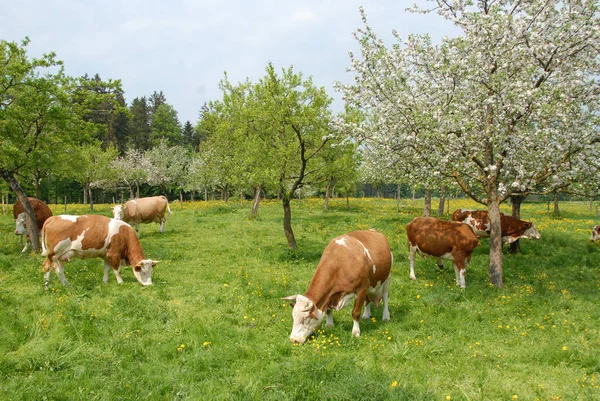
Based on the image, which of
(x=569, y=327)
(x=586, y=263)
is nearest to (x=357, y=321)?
(x=569, y=327)

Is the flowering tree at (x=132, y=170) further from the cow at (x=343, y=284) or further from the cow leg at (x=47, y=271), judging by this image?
the cow at (x=343, y=284)

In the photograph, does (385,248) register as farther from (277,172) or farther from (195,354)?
(277,172)

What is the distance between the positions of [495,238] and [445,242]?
5.13 ft

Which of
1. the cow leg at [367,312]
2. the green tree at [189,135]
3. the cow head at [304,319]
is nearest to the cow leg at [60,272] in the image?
the cow head at [304,319]

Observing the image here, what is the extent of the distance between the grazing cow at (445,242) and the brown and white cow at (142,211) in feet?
50.9

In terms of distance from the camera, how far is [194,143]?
88188 mm

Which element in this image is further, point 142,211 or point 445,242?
point 142,211

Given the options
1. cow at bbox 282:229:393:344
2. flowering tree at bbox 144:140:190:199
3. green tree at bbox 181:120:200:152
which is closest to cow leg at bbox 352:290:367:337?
cow at bbox 282:229:393:344

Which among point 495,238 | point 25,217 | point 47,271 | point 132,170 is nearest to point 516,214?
point 495,238

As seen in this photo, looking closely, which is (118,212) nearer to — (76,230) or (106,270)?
(76,230)

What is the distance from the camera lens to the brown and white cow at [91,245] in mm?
12266

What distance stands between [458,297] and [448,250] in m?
2.21

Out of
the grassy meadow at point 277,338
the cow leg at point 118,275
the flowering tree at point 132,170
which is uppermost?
the flowering tree at point 132,170

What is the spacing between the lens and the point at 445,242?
13.3 metres
